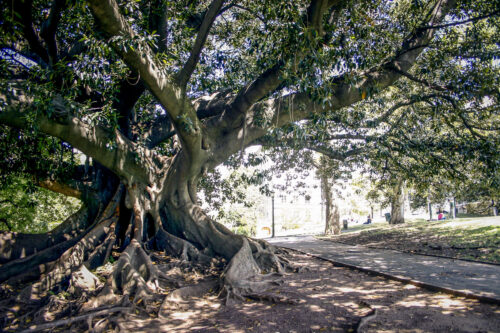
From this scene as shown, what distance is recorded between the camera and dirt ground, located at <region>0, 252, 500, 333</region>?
3812 mm

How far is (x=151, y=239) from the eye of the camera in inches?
320

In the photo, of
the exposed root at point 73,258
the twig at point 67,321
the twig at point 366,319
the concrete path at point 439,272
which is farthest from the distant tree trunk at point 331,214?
the twig at point 67,321

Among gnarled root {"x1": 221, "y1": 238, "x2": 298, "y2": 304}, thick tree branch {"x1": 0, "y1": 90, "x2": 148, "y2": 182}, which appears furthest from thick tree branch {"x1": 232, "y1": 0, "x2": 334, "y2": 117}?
gnarled root {"x1": 221, "y1": 238, "x2": 298, "y2": 304}

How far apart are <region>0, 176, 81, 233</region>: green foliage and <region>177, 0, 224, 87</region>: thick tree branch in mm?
9662

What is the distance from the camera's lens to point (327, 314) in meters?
4.36

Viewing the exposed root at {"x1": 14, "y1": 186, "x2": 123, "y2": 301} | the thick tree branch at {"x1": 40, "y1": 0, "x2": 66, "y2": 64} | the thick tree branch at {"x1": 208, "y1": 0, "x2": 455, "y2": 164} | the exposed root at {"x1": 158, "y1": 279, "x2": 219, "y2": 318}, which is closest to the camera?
the exposed root at {"x1": 158, "y1": 279, "x2": 219, "y2": 318}

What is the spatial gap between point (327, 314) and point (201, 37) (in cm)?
490

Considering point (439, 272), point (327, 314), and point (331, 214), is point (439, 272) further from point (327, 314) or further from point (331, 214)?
point (331, 214)

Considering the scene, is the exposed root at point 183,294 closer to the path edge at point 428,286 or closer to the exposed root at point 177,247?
the exposed root at point 177,247

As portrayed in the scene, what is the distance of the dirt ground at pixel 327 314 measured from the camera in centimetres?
381

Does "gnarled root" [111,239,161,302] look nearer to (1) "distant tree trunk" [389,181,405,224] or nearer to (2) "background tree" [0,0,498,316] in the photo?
(2) "background tree" [0,0,498,316]

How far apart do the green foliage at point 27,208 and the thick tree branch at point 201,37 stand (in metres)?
9.66

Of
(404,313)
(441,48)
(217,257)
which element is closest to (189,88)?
(217,257)

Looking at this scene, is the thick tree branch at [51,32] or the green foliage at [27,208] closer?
the thick tree branch at [51,32]
